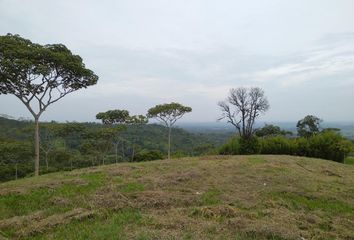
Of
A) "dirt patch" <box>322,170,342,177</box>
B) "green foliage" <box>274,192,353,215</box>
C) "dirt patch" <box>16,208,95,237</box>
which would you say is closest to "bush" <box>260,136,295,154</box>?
"dirt patch" <box>322,170,342,177</box>

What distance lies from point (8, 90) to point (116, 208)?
11879 millimetres

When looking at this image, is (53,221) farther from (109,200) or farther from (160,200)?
(160,200)

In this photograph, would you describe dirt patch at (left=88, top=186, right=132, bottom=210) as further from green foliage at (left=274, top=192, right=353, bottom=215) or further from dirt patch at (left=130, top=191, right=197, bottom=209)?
green foliage at (left=274, top=192, right=353, bottom=215)

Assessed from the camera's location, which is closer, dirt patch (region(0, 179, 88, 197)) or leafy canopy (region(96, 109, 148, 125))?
dirt patch (region(0, 179, 88, 197))

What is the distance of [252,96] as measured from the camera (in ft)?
98.5

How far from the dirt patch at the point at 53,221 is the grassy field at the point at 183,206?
0.06ft

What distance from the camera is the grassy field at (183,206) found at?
18.7 ft

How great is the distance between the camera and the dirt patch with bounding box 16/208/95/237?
224 inches

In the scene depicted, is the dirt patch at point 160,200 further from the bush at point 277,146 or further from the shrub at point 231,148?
the bush at point 277,146

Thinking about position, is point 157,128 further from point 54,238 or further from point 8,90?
point 54,238

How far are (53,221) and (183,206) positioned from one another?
114 inches

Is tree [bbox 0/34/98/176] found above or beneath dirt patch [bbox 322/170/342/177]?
above

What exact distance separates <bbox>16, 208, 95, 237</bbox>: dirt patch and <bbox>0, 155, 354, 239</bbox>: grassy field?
18 mm

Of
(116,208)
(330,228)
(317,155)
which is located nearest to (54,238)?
(116,208)
